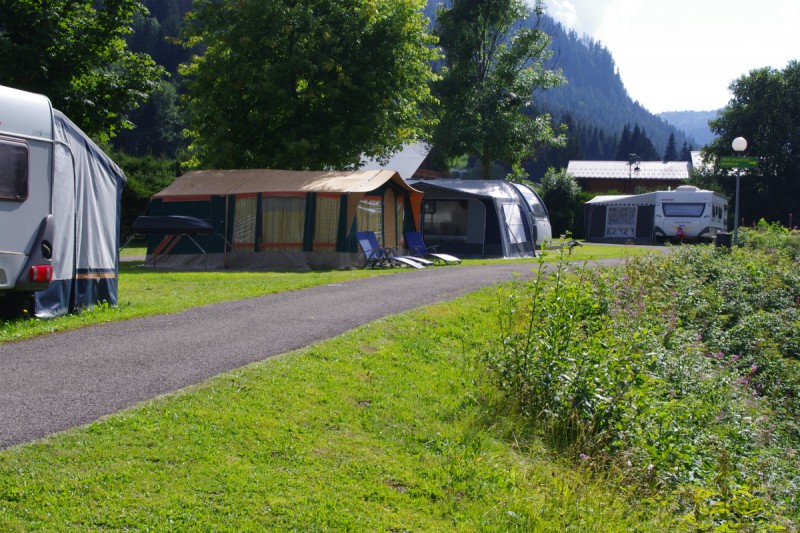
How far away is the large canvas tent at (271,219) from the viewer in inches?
709

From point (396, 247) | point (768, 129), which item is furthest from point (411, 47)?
point (768, 129)

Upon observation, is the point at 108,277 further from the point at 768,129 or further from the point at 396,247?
the point at 768,129

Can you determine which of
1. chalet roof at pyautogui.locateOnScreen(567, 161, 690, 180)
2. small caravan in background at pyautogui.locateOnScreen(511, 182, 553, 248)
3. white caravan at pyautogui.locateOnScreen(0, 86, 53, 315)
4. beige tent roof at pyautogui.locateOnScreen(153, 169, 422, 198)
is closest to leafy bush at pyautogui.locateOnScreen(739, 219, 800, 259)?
small caravan in background at pyautogui.locateOnScreen(511, 182, 553, 248)

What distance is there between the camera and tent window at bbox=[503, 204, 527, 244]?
79.3 ft

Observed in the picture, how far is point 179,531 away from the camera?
3801 millimetres

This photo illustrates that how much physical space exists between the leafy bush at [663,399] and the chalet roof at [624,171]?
203ft

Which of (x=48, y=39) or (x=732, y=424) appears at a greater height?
(x=48, y=39)

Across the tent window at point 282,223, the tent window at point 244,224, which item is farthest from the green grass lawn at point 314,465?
the tent window at point 244,224

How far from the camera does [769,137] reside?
46125mm

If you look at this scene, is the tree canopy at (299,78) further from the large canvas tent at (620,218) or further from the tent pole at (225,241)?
the large canvas tent at (620,218)

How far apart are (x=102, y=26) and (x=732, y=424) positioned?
15.9 metres

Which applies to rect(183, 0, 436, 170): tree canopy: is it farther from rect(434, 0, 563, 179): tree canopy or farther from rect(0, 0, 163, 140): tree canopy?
rect(434, 0, 563, 179): tree canopy

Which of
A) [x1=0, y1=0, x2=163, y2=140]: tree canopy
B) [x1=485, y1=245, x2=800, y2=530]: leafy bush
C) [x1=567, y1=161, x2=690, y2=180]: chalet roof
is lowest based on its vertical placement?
[x1=485, y1=245, x2=800, y2=530]: leafy bush

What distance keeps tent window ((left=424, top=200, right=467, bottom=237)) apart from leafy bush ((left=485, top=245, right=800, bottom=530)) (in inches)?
546
